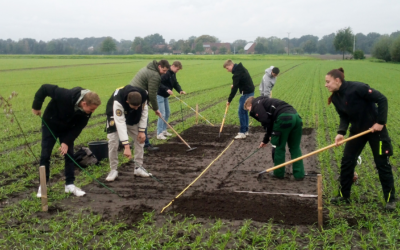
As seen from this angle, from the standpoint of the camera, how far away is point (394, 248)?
4191 mm

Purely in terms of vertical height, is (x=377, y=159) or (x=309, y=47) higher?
(x=309, y=47)

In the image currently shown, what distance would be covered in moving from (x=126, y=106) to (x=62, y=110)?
3.70 ft

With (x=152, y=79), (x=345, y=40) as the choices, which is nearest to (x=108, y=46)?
(x=345, y=40)

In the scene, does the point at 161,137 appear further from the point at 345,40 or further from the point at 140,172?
the point at 345,40

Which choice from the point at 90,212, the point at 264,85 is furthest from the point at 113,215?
the point at 264,85

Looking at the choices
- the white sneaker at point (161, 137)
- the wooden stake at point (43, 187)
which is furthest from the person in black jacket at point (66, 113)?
the white sneaker at point (161, 137)

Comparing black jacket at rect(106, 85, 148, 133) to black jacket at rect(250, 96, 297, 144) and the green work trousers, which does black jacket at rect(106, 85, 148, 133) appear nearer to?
black jacket at rect(250, 96, 297, 144)

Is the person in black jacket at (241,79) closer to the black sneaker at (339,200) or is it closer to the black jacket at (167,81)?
the black jacket at (167,81)

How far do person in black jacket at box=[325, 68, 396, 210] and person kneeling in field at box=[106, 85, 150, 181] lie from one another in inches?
122

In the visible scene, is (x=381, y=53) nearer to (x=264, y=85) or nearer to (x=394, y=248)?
(x=264, y=85)

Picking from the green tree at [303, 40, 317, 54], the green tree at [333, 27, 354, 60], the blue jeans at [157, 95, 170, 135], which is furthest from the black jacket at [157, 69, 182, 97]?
the green tree at [303, 40, 317, 54]

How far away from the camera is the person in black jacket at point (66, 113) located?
218 inches

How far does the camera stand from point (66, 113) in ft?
18.6

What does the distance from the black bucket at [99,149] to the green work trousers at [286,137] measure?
3.67 meters
